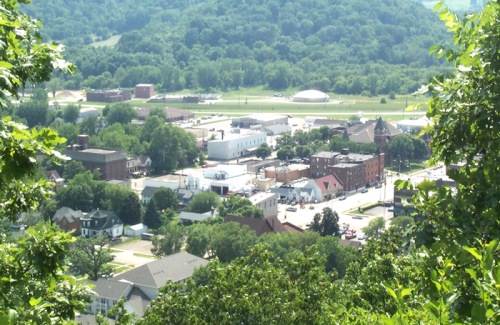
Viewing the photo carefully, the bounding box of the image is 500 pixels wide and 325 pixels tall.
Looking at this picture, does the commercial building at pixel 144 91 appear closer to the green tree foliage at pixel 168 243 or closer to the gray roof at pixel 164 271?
the green tree foliage at pixel 168 243

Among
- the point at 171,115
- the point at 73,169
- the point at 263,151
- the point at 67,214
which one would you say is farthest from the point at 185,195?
the point at 171,115

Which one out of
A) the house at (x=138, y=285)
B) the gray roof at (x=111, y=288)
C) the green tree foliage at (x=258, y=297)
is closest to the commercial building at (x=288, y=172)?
the house at (x=138, y=285)

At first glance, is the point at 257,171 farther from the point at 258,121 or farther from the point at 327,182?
the point at 258,121

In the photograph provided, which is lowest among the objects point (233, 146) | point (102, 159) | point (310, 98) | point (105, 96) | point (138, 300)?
point (138, 300)

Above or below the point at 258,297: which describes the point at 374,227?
below

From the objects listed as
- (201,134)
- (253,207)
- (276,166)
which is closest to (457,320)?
(253,207)

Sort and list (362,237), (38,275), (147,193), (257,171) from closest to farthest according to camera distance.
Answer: (38,275) < (362,237) < (147,193) < (257,171)

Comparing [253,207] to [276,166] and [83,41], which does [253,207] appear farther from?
[83,41]

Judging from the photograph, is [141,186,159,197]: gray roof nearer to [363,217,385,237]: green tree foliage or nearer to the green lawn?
[363,217,385,237]: green tree foliage
